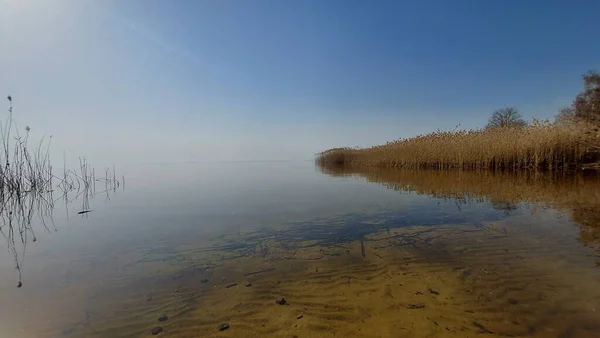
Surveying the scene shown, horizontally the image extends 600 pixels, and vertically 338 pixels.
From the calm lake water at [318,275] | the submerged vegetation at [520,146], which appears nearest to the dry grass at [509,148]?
the submerged vegetation at [520,146]

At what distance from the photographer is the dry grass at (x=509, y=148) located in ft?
38.6

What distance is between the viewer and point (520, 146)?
12672 millimetres

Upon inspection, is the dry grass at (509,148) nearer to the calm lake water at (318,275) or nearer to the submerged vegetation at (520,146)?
the submerged vegetation at (520,146)

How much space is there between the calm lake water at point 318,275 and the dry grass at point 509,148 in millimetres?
8911

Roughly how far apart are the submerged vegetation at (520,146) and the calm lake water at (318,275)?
8.90 meters

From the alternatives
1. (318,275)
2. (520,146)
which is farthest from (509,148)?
(318,275)

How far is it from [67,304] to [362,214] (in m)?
4.00

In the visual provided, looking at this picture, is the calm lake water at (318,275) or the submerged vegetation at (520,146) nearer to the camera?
the calm lake water at (318,275)

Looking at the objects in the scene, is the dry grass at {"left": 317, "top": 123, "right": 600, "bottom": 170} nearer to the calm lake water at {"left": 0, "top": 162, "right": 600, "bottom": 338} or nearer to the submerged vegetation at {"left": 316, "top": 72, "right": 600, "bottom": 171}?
the submerged vegetation at {"left": 316, "top": 72, "right": 600, "bottom": 171}

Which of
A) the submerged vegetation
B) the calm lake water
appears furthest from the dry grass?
the calm lake water

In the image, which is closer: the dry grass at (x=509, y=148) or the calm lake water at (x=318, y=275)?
the calm lake water at (x=318, y=275)

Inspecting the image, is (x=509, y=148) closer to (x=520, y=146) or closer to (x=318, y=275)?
(x=520, y=146)

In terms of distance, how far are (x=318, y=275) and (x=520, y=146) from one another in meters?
13.9

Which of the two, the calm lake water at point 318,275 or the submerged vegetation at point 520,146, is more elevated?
the submerged vegetation at point 520,146
